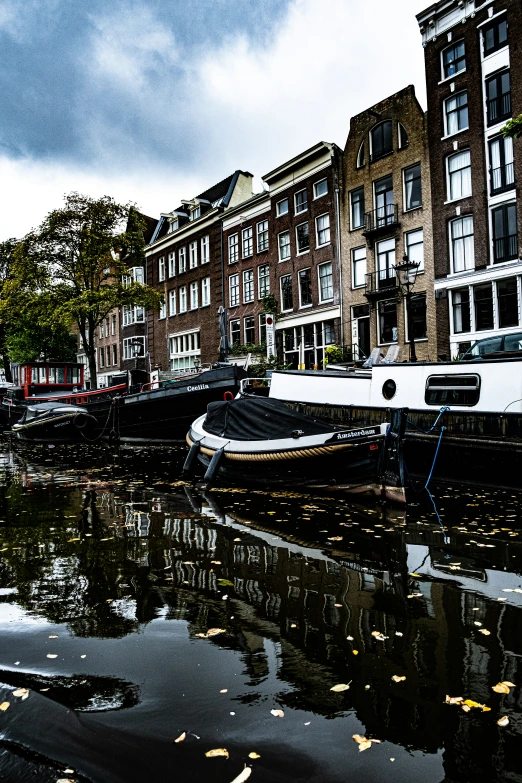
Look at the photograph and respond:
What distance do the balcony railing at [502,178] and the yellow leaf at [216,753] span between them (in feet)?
80.8

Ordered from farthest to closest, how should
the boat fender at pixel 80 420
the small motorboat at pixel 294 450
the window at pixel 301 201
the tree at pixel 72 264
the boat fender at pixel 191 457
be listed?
the window at pixel 301 201 < the tree at pixel 72 264 < the boat fender at pixel 80 420 < the boat fender at pixel 191 457 < the small motorboat at pixel 294 450

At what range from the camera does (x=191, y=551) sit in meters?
7.05

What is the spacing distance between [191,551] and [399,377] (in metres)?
7.32

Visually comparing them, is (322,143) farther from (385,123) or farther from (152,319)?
(152,319)

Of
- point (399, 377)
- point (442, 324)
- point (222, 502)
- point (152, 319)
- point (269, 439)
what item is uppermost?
point (152, 319)

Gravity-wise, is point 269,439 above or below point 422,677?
above

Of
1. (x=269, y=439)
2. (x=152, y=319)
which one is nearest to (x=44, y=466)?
(x=269, y=439)

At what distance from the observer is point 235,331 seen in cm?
3778

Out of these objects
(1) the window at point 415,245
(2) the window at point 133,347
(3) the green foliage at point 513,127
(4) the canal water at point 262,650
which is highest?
(1) the window at point 415,245

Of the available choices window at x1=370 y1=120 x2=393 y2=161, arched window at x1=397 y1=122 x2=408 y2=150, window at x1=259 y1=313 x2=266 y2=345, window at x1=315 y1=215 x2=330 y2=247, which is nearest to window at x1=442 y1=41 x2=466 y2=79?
arched window at x1=397 y1=122 x2=408 y2=150

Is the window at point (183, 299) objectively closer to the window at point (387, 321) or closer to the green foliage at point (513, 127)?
the window at point (387, 321)

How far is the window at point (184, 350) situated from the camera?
4231cm

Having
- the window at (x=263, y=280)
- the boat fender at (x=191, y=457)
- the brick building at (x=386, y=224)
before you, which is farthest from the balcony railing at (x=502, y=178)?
the boat fender at (x=191, y=457)

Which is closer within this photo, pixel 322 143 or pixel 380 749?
pixel 380 749
